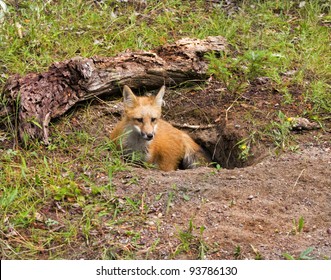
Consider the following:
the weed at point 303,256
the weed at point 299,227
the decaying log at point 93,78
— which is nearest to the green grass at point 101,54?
the decaying log at point 93,78

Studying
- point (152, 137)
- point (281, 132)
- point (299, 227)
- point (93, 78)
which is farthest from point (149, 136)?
point (299, 227)

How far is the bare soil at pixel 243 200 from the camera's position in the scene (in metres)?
4.80

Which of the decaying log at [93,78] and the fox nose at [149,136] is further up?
the decaying log at [93,78]

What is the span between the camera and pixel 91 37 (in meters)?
8.30

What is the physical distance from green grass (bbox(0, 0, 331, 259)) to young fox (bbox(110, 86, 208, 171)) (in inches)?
12.3

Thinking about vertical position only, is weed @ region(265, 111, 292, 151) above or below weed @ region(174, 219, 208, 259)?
above

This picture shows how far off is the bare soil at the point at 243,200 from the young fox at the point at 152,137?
447mm

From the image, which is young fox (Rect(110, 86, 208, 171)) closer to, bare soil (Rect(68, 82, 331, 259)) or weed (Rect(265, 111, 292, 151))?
bare soil (Rect(68, 82, 331, 259))

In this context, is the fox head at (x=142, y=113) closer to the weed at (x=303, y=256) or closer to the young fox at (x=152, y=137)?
the young fox at (x=152, y=137)

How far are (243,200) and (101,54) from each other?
343 cm

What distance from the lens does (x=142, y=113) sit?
6664mm

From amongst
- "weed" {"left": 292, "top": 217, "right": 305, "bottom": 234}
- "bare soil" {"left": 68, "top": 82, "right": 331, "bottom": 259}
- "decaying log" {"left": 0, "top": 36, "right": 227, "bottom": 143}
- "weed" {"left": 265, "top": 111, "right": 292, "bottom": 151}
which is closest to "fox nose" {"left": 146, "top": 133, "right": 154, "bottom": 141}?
"bare soil" {"left": 68, "top": 82, "right": 331, "bottom": 259}

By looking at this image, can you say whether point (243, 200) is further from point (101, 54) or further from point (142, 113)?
point (101, 54)

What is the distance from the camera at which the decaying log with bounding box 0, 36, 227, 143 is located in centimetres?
638
